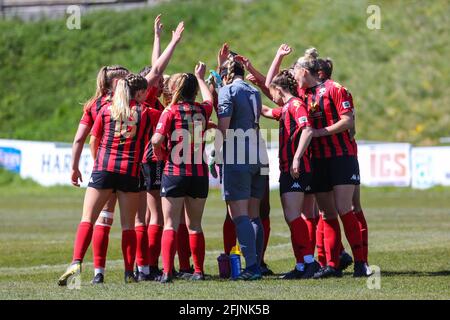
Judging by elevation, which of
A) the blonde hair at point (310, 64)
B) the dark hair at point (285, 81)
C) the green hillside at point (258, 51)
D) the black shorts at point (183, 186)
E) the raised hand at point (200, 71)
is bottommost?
the black shorts at point (183, 186)

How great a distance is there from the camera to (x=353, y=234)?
9.84m

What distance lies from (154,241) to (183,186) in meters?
0.82

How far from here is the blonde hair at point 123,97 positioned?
30.8 feet

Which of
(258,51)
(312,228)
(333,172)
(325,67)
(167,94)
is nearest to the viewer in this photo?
(333,172)

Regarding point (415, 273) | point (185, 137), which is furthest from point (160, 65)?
point (415, 273)

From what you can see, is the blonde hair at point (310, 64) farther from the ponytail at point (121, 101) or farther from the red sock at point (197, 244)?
the red sock at point (197, 244)

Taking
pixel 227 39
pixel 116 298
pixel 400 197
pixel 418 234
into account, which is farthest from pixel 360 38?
pixel 116 298

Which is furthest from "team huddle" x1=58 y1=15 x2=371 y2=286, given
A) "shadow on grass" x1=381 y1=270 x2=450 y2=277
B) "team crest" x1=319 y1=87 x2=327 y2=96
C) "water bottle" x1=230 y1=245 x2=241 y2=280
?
"shadow on grass" x1=381 y1=270 x2=450 y2=277

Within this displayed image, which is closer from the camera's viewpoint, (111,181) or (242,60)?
(111,181)

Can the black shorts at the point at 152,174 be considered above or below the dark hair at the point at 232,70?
below

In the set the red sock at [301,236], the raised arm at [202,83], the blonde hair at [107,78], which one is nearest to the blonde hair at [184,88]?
the raised arm at [202,83]

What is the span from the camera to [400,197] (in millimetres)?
25531

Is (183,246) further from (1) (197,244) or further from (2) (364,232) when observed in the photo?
(2) (364,232)

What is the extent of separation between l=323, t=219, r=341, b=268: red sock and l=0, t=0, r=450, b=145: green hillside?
64.5 feet
